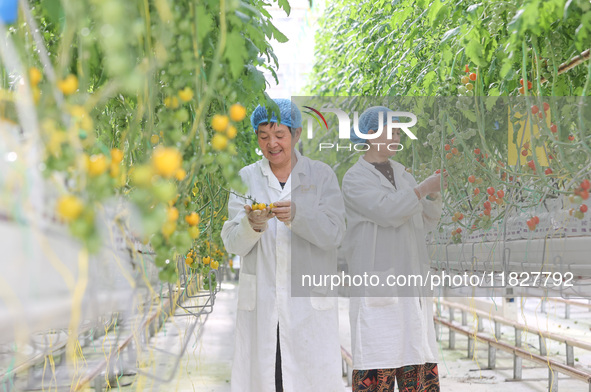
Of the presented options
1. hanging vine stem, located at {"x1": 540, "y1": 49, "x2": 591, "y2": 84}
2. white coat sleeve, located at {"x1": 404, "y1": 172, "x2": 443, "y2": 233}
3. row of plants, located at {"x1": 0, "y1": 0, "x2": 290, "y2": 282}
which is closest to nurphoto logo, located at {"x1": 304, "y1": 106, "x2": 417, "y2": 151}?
white coat sleeve, located at {"x1": 404, "y1": 172, "x2": 443, "y2": 233}

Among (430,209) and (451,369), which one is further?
A: (451,369)

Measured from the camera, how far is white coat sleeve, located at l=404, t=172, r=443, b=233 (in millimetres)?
2051

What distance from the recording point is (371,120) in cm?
206

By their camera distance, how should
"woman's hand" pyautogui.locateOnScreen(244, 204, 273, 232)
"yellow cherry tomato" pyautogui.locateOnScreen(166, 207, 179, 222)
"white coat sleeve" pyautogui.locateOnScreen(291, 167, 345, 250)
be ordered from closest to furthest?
"yellow cherry tomato" pyautogui.locateOnScreen(166, 207, 179, 222)
"woman's hand" pyautogui.locateOnScreen(244, 204, 273, 232)
"white coat sleeve" pyautogui.locateOnScreen(291, 167, 345, 250)

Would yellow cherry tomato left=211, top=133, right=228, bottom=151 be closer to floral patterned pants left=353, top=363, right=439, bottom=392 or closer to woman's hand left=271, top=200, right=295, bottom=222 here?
woman's hand left=271, top=200, right=295, bottom=222

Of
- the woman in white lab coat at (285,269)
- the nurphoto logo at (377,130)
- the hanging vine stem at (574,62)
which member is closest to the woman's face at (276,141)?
the woman in white lab coat at (285,269)

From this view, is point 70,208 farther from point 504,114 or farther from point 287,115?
point 504,114

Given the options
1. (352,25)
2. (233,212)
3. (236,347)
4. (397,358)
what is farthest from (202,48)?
(352,25)

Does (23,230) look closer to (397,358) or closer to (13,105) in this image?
(13,105)

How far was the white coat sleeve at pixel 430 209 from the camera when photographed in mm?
2051

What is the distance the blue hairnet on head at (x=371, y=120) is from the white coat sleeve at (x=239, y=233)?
470mm

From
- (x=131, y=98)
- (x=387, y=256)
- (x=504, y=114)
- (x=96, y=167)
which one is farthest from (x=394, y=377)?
(x=96, y=167)

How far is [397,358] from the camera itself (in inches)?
81.3

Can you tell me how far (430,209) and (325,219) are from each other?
399 millimetres
